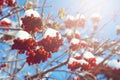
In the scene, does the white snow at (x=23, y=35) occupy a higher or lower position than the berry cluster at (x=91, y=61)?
higher

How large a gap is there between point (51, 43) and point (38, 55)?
0.18 m

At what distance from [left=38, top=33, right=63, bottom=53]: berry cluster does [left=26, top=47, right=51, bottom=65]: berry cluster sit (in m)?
0.05

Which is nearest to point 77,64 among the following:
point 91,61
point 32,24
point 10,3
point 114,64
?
point 91,61

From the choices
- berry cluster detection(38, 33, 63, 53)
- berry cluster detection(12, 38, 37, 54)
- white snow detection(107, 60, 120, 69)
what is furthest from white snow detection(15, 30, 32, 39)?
white snow detection(107, 60, 120, 69)

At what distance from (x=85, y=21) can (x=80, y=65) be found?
9.05 feet

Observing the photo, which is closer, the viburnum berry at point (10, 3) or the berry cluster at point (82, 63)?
the berry cluster at point (82, 63)

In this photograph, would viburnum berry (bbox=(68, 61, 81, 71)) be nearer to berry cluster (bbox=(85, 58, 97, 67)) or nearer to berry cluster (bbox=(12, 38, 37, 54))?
berry cluster (bbox=(85, 58, 97, 67))

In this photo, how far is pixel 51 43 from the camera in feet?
9.78

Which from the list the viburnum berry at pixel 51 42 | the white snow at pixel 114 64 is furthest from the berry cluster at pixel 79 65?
the viburnum berry at pixel 51 42

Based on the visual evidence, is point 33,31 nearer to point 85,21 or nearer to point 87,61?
point 87,61

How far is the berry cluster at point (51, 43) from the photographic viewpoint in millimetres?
2980

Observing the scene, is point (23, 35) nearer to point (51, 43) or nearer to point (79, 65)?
point (51, 43)

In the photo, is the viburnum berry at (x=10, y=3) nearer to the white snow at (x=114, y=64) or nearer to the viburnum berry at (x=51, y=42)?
the viburnum berry at (x=51, y=42)

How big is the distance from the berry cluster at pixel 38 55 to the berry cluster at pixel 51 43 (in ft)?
0.16
